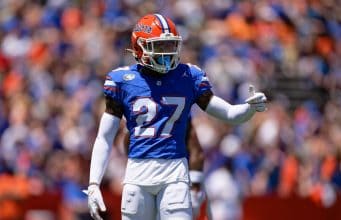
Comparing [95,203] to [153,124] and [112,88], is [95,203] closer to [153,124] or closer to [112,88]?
[153,124]

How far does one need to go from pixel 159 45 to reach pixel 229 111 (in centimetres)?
68

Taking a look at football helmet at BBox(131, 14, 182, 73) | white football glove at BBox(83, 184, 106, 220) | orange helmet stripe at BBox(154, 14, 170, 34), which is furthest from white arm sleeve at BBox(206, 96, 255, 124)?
white football glove at BBox(83, 184, 106, 220)

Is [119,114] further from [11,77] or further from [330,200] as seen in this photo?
[11,77]

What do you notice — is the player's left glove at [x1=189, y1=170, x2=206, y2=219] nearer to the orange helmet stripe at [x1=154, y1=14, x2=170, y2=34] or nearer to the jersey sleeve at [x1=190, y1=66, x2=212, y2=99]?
the jersey sleeve at [x1=190, y1=66, x2=212, y2=99]

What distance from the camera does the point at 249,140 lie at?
53.4 feet

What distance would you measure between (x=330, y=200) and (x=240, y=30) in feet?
13.6

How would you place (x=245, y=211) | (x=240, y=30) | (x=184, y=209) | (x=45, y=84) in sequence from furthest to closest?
(x=240, y=30) → (x=45, y=84) → (x=245, y=211) → (x=184, y=209)

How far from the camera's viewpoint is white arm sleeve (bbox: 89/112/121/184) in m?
8.27

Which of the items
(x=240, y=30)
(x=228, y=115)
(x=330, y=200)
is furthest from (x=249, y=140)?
(x=228, y=115)

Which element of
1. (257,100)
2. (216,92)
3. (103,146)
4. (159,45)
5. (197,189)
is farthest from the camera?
(216,92)

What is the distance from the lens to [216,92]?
54.7 ft

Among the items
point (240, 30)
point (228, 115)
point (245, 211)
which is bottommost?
point (245, 211)

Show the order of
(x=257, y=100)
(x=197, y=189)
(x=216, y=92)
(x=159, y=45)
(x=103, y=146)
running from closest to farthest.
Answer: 1. (x=257, y=100)
2. (x=159, y=45)
3. (x=103, y=146)
4. (x=197, y=189)
5. (x=216, y=92)

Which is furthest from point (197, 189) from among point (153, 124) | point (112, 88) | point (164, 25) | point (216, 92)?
point (216, 92)
